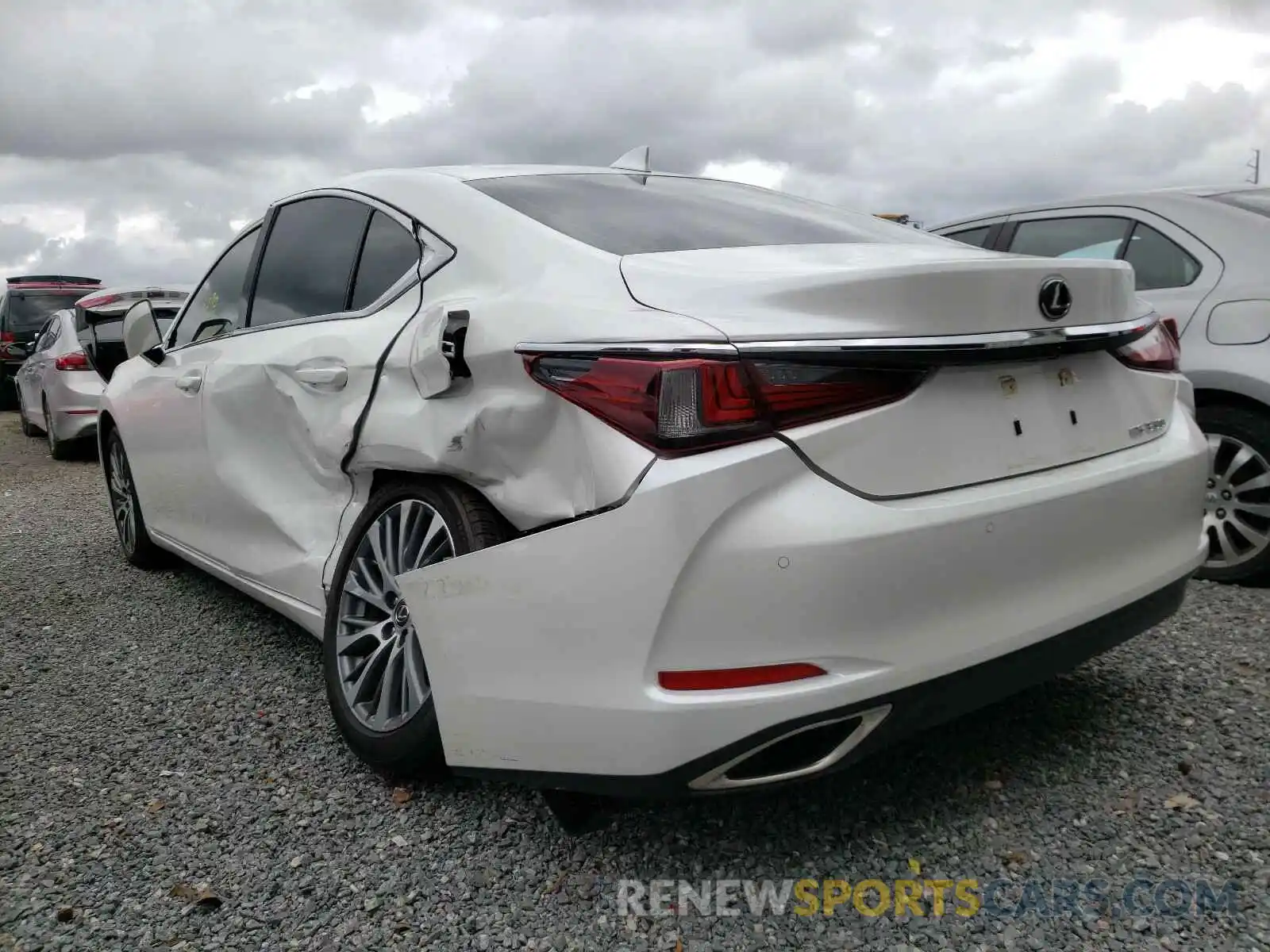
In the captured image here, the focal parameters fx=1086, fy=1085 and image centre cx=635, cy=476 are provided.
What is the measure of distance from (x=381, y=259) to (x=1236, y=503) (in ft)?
10.5

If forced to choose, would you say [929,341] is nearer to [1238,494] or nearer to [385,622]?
[385,622]

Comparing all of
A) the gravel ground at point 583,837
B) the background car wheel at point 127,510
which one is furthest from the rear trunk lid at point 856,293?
the background car wheel at point 127,510

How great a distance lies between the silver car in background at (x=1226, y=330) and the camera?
394cm

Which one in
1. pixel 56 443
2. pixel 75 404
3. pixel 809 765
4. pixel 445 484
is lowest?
pixel 56 443

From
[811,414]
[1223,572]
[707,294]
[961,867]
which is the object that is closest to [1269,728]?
[961,867]

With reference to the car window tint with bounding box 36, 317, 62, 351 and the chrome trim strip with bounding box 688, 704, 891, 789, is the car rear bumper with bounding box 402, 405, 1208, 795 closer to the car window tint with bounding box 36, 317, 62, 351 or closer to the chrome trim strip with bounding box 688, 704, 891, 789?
the chrome trim strip with bounding box 688, 704, 891, 789

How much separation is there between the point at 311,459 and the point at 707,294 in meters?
1.50

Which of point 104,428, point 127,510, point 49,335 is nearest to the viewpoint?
point 127,510

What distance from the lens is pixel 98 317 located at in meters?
7.79

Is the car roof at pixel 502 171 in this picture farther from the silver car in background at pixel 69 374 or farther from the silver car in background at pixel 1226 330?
the silver car in background at pixel 69 374

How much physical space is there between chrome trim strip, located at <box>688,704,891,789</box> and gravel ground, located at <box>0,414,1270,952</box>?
0.32m

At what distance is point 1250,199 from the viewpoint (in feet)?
14.1

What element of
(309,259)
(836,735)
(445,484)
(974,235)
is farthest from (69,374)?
(836,735)

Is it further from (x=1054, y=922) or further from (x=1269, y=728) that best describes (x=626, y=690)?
(x=1269, y=728)
